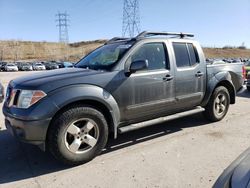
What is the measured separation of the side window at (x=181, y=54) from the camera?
4.99 meters

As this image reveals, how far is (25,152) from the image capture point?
4285 millimetres

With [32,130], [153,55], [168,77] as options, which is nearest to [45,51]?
[153,55]

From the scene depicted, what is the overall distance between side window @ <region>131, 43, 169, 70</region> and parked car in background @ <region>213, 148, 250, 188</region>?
105 inches

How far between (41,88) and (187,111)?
120 inches

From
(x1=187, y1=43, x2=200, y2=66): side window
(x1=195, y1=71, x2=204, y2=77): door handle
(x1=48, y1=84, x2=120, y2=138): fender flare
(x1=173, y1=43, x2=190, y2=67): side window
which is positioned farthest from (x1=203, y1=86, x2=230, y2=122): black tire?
(x1=48, y1=84, x2=120, y2=138): fender flare

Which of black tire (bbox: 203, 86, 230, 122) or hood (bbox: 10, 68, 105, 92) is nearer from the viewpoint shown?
hood (bbox: 10, 68, 105, 92)

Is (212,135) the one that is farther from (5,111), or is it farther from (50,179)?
(5,111)

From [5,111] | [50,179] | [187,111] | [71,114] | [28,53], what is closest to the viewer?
[50,179]

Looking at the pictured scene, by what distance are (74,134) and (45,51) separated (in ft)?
301

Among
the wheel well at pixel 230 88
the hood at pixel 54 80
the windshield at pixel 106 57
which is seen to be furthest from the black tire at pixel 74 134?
the wheel well at pixel 230 88

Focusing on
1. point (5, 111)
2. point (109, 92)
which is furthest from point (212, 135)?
point (5, 111)

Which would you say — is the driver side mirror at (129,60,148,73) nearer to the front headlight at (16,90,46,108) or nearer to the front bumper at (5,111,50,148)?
the front headlight at (16,90,46,108)

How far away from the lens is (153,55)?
4.65 meters

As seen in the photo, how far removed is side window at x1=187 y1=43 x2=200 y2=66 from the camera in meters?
5.30
